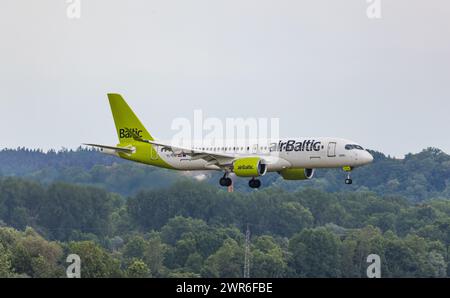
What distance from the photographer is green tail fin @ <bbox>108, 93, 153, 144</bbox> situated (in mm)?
95688

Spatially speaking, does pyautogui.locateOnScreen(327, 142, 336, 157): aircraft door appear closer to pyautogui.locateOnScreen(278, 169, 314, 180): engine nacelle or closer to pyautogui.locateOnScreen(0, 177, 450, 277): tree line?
pyautogui.locateOnScreen(278, 169, 314, 180): engine nacelle

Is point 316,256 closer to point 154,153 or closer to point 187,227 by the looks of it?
point 187,227

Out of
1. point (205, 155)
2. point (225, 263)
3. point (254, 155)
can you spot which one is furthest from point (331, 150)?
point (225, 263)

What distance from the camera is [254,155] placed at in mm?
87562

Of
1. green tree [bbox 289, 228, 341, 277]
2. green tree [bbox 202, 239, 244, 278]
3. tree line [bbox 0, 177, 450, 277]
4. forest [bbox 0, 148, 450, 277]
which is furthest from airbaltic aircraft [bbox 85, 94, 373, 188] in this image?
green tree [bbox 289, 228, 341, 277]

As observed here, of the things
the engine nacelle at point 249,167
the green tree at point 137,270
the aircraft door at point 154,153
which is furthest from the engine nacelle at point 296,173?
the green tree at point 137,270

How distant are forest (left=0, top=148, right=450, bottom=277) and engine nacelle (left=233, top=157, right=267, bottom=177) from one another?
43.7 ft

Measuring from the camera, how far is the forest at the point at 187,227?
107m

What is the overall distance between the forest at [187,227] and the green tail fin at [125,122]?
4406mm

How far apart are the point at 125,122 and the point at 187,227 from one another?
1504 inches

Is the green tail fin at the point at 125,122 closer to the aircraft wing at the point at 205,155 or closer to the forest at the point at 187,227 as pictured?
the forest at the point at 187,227

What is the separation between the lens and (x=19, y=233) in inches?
4567
